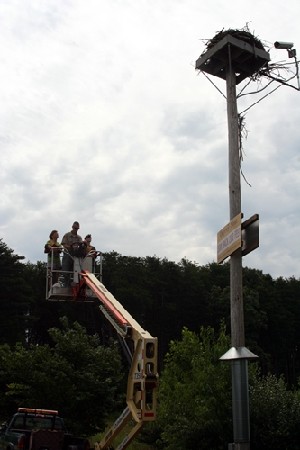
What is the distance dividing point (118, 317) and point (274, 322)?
5788 centimetres

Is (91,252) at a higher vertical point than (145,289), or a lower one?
lower

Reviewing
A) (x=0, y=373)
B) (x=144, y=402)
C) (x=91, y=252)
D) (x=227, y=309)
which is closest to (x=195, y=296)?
(x=227, y=309)

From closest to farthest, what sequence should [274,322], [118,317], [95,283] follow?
1. [118,317]
2. [95,283]
3. [274,322]

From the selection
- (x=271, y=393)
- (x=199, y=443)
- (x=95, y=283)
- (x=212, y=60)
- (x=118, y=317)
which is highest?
(x=212, y=60)

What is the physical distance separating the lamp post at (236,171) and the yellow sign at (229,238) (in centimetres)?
10

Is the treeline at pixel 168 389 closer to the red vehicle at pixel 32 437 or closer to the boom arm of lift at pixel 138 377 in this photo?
the red vehicle at pixel 32 437

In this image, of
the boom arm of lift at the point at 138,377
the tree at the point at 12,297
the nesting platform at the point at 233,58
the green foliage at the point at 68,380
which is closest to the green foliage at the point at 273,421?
the green foliage at the point at 68,380

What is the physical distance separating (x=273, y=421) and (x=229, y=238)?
8994mm

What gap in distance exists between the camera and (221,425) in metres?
18.1

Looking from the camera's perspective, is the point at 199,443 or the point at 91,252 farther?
the point at 199,443

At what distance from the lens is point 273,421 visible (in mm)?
17688

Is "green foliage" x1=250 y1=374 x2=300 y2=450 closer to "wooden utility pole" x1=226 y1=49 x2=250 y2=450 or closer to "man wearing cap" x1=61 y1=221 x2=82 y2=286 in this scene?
"man wearing cap" x1=61 y1=221 x2=82 y2=286

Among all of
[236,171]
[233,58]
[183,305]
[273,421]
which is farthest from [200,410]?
[183,305]

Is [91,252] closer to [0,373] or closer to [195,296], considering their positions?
[0,373]
